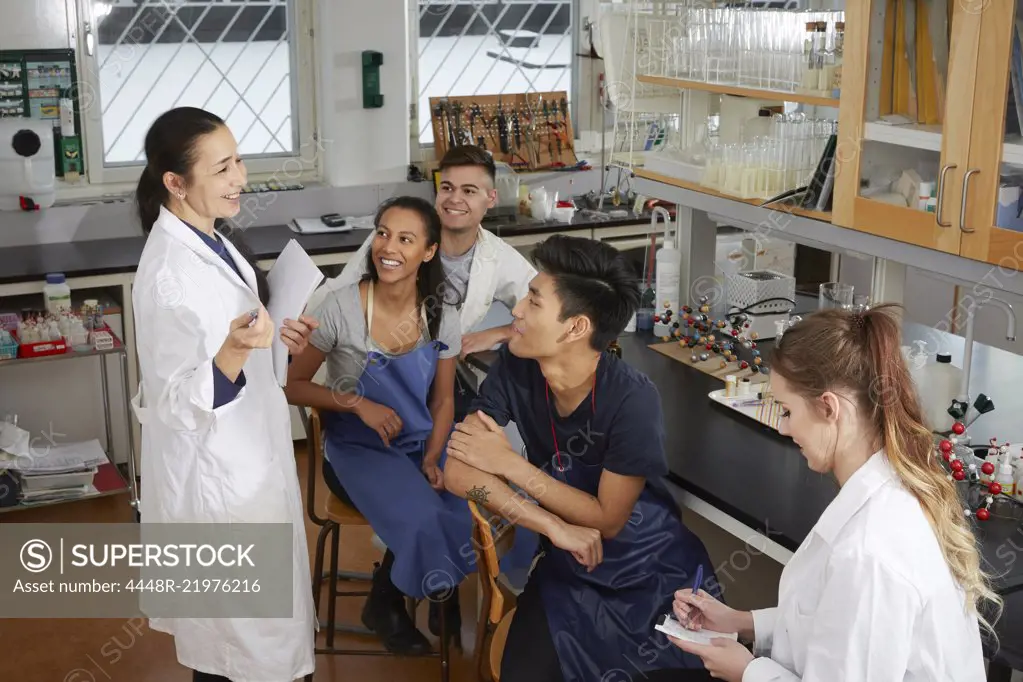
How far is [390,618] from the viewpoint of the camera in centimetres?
306

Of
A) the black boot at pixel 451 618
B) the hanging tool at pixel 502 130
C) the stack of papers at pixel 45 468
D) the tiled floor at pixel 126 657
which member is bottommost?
the tiled floor at pixel 126 657

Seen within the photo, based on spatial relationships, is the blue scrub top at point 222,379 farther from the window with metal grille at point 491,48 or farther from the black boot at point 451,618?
the window with metal grille at point 491,48

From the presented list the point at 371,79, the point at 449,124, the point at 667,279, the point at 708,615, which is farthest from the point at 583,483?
the point at 449,124

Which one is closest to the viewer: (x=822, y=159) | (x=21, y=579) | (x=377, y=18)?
(x=822, y=159)

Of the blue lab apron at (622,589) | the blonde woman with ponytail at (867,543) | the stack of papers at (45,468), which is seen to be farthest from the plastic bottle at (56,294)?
the blonde woman with ponytail at (867,543)

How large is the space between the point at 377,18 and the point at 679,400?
253 cm

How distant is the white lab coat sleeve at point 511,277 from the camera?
342 centimetres

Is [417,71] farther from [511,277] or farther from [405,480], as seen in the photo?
[405,480]

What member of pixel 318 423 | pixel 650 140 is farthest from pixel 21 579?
pixel 650 140

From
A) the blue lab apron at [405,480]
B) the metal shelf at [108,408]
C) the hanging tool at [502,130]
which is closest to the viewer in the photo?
the blue lab apron at [405,480]

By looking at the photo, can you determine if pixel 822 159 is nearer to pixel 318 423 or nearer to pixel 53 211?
pixel 318 423

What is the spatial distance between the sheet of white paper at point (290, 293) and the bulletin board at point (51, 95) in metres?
2.26

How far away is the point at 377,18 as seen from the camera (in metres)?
4.70

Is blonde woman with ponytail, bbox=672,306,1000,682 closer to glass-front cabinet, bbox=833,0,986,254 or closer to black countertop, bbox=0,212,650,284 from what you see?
glass-front cabinet, bbox=833,0,986,254
